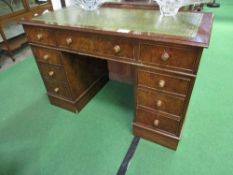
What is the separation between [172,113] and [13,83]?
1.99 m

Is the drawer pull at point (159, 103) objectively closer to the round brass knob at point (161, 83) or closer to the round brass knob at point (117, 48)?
the round brass knob at point (161, 83)

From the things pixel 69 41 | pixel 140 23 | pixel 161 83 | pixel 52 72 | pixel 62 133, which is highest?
pixel 140 23

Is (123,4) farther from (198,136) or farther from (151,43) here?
(198,136)

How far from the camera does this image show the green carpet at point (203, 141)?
1.23 m

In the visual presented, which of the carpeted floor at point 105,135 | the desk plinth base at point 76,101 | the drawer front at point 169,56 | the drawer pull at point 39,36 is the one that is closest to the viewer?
the drawer front at point 169,56

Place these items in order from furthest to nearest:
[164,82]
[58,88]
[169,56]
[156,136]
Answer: [58,88] → [156,136] → [164,82] → [169,56]

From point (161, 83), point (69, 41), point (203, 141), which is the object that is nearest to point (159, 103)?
point (161, 83)

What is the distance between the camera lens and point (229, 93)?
182cm

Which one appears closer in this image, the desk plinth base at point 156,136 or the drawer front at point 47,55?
the desk plinth base at point 156,136

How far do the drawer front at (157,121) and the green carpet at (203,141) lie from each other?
0.59 feet

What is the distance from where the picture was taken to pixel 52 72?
1.58 meters

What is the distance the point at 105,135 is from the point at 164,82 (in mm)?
715

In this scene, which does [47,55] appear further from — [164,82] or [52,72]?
[164,82]

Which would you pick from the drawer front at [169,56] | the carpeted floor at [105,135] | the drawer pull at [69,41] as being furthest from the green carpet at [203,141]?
the drawer pull at [69,41]
